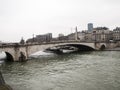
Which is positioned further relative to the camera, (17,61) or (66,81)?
(17,61)

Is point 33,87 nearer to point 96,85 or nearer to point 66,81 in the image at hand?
point 66,81

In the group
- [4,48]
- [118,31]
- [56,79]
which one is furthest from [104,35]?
[56,79]

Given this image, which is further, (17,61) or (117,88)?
(17,61)

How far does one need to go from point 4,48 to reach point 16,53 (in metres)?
3.07

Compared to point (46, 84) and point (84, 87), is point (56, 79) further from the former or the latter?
point (84, 87)

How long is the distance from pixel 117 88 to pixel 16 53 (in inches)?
1111

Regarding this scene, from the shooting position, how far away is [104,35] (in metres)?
126

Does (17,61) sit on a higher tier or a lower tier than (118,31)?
lower

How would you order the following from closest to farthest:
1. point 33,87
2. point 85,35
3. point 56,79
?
point 33,87, point 56,79, point 85,35

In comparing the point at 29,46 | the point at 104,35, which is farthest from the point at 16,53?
the point at 104,35

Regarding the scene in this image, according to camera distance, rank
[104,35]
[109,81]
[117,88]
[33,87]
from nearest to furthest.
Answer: [117,88] → [33,87] → [109,81] → [104,35]

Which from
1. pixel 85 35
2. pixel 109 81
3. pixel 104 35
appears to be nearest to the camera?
pixel 109 81

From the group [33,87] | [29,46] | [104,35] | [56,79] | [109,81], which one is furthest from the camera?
[104,35]

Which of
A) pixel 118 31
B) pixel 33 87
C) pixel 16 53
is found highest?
pixel 118 31
